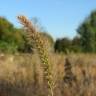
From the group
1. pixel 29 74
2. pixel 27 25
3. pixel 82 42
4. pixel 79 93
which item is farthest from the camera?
pixel 82 42

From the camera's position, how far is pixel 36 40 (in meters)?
1.66

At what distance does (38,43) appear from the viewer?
1656 mm

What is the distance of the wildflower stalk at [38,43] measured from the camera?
5.40ft

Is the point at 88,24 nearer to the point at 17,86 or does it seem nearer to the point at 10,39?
the point at 10,39

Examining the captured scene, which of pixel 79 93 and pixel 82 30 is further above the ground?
pixel 82 30

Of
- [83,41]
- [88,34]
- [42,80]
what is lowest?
[42,80]

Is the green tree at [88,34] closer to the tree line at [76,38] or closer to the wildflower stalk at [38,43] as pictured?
the tree line at [76,38]

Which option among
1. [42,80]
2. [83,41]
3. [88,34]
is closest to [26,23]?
[42,80]

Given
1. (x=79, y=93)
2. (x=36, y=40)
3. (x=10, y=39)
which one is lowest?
(x=79, y=93)

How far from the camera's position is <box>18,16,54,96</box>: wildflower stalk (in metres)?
1.65

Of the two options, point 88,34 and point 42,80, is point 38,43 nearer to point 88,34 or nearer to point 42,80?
point 42,80

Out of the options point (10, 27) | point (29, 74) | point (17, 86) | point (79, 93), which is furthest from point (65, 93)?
point (10, 27)

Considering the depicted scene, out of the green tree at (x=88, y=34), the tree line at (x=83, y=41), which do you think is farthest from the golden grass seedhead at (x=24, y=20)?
the green tree at (x=88, y=34)

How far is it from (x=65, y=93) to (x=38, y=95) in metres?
0.53
